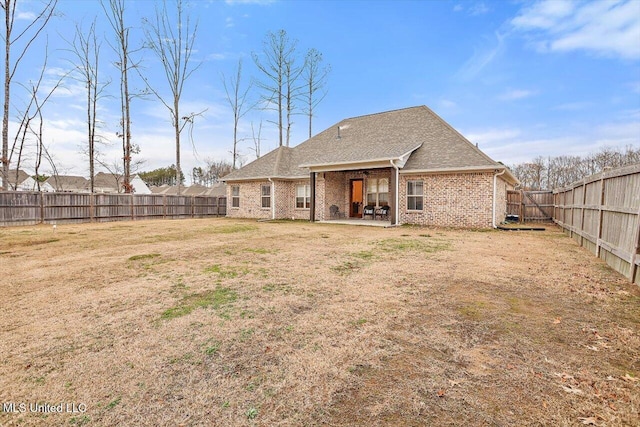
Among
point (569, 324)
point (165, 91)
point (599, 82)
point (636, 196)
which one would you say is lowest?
point (569, 324)

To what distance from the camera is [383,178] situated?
16.1 m

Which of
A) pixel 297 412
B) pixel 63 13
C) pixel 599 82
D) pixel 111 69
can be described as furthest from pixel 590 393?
pixel 111 69

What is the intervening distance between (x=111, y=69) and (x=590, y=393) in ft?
95.8

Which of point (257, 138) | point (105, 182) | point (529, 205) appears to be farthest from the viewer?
point (105, 182)

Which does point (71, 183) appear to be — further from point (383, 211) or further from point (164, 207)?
point (383, 211)

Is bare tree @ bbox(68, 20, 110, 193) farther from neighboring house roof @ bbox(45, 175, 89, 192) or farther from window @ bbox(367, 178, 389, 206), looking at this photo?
neighboring house roof @ bbox(45, 175, 89, 192)

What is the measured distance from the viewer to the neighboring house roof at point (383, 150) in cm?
1323

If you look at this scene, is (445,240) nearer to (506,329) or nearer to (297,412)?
(506,329)

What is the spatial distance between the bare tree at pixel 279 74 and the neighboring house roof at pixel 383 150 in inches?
349

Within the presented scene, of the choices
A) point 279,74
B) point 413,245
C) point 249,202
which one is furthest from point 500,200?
point 279,74

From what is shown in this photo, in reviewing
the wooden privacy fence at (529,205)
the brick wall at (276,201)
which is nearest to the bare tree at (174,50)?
the brick wall at (276,201)

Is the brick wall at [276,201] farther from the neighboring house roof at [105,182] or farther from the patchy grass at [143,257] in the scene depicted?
the neighboring house roof at [105,182]

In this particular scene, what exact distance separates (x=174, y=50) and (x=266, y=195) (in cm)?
1474

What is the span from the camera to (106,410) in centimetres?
195
